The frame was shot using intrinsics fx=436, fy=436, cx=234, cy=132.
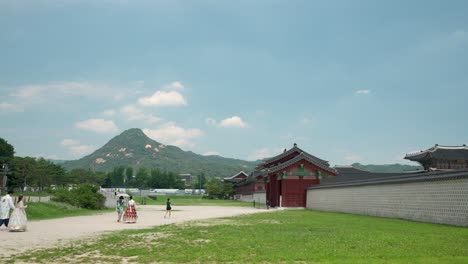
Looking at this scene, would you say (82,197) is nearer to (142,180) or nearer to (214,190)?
(214,190)

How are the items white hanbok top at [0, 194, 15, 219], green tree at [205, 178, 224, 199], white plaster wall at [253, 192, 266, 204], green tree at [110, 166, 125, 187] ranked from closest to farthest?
white hanbok top at [0, 194, 15, 219] → white plaster wall at [253, 192, 266, 204] → green tree at [205, 178, 224, 199] → green tree at [110, 166, 125, 187]

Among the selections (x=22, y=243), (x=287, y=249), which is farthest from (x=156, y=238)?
(x=287, y=249)

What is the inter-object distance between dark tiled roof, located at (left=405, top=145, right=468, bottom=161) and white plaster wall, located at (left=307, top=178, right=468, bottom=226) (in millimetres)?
26212

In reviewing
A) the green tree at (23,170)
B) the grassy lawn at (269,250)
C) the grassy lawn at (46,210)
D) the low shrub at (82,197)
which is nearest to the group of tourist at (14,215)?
the grassy lawn at (269,250)

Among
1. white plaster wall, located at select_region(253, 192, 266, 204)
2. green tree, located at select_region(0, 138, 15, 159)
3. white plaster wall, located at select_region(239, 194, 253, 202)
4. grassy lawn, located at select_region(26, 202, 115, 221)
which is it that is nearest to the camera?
grassy lawn, located at select_region(26, 202, 115, 221)

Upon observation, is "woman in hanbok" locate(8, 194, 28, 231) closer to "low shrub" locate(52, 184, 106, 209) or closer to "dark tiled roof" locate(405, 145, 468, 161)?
"low shrub" locate(52, 184, 106, 209)

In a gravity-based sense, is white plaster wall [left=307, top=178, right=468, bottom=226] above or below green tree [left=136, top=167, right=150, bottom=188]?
below

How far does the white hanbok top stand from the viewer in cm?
2128

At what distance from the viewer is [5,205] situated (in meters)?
21.5

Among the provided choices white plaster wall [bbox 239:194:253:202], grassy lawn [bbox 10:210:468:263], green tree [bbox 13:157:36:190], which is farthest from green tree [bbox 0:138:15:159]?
grassy lawn [bbox 10:210:468:263]

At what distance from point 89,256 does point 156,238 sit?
5023 millimetres

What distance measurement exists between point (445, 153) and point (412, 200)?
39470mm

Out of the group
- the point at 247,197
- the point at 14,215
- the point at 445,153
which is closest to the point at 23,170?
the point at 247,197

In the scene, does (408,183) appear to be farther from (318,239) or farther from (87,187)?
(87,187)
